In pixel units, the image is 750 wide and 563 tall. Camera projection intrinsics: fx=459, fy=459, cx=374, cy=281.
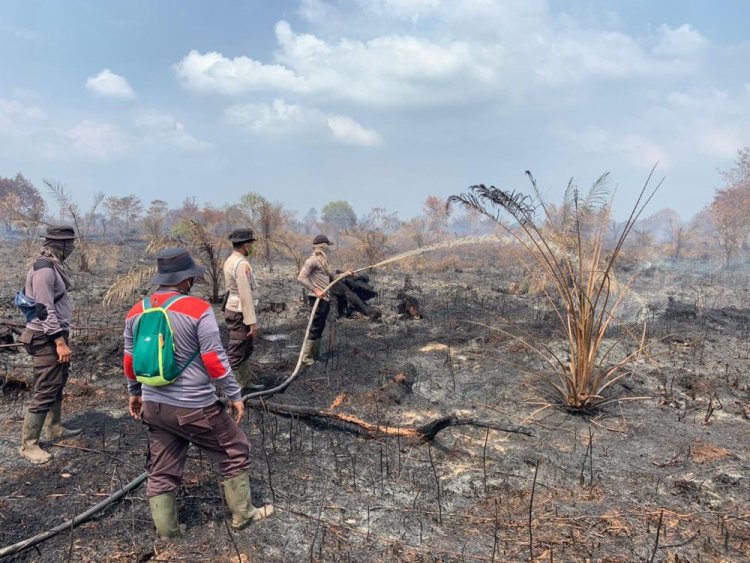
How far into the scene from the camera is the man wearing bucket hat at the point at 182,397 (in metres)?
2.70

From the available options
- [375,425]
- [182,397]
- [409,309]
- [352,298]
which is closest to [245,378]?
[375,425]

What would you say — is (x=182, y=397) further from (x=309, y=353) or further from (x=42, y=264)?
Answer: (x=309, y=353)

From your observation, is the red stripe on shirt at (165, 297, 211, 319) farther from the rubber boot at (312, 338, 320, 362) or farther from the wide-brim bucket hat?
the rubber boot at (312, 338, 320, 362)

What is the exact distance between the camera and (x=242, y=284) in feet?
16.0

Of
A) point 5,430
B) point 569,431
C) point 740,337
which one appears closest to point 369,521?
point 569,431

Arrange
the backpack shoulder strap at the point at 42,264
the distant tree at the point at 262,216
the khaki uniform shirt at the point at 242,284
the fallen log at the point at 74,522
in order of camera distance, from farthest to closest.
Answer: the distant tree at the point at 262,216
the khaki uniform shirt at the point at 242,284
the backpack shoulder strap at the point at 42,264
the fallen log at the point at 74,522

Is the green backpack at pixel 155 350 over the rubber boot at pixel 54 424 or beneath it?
over

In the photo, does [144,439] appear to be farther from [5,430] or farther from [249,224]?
[249,224]

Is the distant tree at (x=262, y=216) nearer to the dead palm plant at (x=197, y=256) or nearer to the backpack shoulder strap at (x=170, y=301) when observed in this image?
the dead palm plant at (x=197, y=256)

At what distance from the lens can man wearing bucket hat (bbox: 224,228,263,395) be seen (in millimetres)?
4871

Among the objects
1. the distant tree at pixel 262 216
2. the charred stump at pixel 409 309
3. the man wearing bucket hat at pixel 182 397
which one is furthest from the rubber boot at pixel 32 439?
the distant tree at pixel 262 216

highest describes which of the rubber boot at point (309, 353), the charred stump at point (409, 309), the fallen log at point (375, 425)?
the charred stump at point (409, 309)

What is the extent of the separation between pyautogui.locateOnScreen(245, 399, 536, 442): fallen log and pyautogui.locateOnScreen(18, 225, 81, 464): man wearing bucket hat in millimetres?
1786

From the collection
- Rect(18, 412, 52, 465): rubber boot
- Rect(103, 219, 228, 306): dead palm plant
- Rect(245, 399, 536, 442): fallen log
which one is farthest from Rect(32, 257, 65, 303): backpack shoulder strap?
Rect(103, 219, 228, 306): dead palm plant
